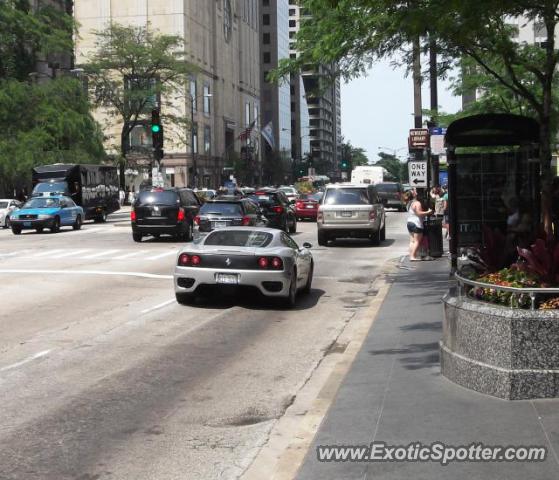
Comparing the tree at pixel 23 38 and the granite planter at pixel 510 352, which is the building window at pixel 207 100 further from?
the granite planter at pixel 510 352

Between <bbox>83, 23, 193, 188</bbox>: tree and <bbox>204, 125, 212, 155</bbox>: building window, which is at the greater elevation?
<bbox>83, 23, 193, 188</bbox>: tree

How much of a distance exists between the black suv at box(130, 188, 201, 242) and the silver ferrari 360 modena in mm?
14920

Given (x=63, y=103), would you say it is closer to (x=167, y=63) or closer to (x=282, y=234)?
(x=167, y=63)

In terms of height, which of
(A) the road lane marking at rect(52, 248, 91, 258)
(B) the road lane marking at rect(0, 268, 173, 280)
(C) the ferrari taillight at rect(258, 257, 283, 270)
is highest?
(C) the ferrari taillight at rect(258, 257, 283, 270)

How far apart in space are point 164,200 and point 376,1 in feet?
63.6

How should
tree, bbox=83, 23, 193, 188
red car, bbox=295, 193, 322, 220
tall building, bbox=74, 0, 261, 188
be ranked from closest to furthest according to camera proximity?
1. red car, bbox=295, 193, 322, 220
2. tree, bbox=83, 23, 193, 188
3. tall building, bbox=74, 0, 261, 188

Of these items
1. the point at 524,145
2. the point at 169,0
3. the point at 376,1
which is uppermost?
the point at 169,0

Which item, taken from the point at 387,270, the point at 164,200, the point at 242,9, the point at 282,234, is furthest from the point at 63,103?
the point at 242,9

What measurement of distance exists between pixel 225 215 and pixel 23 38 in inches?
1323

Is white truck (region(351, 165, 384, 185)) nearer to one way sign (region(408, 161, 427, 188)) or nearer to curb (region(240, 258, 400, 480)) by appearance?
one way sign (region(408, 161, 427, 188))

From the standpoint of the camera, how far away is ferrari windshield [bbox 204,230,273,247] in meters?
14.5

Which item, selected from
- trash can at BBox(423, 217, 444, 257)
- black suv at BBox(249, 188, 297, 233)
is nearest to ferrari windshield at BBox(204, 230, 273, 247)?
trash can at BBox(423, 217, 444, 257)

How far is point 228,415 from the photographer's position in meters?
7.61

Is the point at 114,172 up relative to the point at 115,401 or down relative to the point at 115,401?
up
